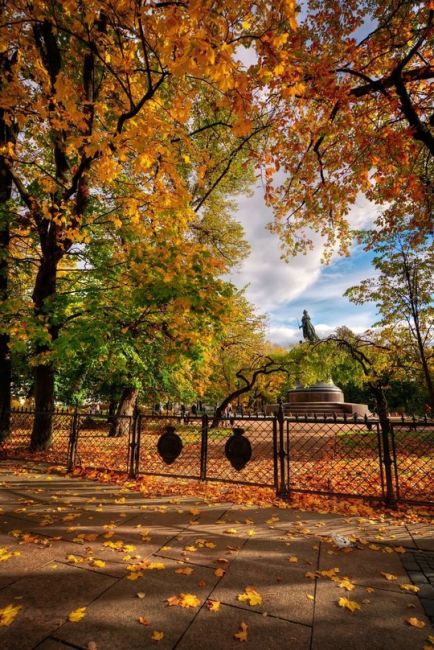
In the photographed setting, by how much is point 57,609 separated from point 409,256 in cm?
1787

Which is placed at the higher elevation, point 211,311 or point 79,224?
point 79,224

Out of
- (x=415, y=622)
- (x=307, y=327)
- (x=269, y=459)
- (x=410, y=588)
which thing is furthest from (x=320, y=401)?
(x=415, y=622)

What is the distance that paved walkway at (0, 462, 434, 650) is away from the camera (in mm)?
2576

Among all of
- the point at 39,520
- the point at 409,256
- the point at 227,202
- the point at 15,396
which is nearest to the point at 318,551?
the point at 39,520

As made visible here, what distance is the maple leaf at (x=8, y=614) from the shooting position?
2612 millimetres

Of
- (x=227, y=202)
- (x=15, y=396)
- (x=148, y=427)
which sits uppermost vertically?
(x=227, y=202)

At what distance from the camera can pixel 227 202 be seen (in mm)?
19531

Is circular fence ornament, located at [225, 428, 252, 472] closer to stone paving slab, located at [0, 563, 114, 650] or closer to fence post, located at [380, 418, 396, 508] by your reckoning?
fence post, located at [380, 418, 396, 508]

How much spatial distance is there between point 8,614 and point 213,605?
1.74 metres

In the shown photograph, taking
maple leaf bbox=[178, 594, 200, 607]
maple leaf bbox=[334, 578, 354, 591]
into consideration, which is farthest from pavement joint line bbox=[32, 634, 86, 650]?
maple leaf bbox=[334, 578, 354, 591]

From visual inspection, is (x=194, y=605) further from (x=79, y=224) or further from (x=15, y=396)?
A: (x=15, y=396)

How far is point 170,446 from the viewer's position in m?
7.71

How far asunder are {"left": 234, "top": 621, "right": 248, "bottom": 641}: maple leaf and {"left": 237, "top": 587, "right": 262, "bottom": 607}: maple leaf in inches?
13.5

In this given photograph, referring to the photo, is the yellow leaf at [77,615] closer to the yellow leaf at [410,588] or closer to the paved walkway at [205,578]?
the paved walkway at [205,578]
